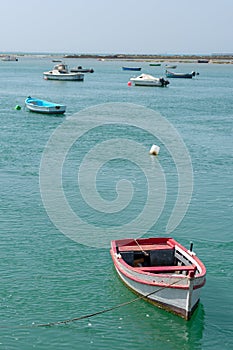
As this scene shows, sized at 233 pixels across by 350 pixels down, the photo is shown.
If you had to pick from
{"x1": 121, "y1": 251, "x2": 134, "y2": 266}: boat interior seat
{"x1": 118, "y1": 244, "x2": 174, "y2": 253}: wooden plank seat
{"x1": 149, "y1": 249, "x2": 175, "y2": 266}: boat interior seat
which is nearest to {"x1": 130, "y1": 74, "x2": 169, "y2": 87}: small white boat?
{"x1": 118, "y1": 244, "x2": 174, "y2": 253}: wooden plank seat

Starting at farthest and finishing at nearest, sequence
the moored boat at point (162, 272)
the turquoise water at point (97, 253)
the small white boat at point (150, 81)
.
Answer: the small white boat at point (150, 81) < the moored boat at point (162, 272) < the turquoise water at point (97, 253)

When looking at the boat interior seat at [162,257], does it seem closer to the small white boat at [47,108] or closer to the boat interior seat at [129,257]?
the boat interior seat at [129,257]

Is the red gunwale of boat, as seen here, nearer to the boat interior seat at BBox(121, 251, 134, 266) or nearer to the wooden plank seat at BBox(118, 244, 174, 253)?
the wooden plank seat at BBox(118, 244, 174, 253)

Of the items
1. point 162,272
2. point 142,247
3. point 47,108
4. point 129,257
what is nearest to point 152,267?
point 162,272

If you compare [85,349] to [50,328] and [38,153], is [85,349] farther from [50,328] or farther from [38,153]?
[38,153]

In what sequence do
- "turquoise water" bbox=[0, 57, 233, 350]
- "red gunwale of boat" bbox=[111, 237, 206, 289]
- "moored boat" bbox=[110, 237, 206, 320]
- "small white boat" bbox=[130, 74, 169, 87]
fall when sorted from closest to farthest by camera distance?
"turquoise water" bbox=[0, 57, 233, 350] → "moored boat" bbox=[110, 237, 206, 320] → "red gunwale of boat" bbox=[111, 237, 206, 289] → "small white boat" bbox=[130, 74, 169, 87]

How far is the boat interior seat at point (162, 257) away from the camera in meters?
19.7

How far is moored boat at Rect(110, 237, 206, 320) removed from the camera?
16562 mm

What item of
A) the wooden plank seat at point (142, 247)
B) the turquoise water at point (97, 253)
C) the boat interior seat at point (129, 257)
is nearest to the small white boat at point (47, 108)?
the turquoise water at point (97, 253)

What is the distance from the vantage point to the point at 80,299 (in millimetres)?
18000

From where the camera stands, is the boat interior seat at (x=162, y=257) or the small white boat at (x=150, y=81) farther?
the small white boat at (x=150, y=81)

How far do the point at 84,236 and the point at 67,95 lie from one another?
5876 centimetres

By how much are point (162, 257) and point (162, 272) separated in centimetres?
209

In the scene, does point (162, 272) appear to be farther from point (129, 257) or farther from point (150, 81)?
point (150, 81)
